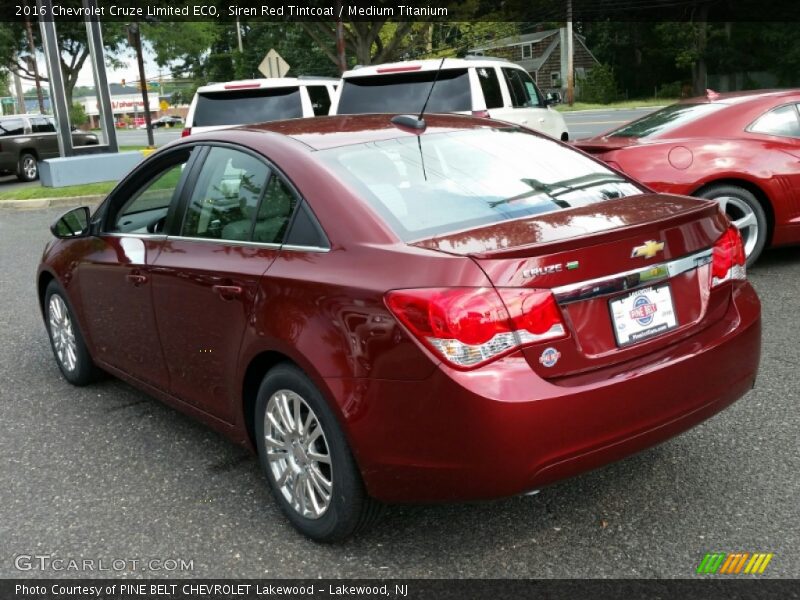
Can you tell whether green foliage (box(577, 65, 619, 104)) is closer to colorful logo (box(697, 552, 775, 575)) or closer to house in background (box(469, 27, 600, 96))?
house in background (box(469, 27, 600, 96))

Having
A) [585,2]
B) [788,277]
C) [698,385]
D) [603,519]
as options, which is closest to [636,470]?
[603,519]

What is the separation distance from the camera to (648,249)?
9.31 ft

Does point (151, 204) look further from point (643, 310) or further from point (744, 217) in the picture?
point (744, 217)

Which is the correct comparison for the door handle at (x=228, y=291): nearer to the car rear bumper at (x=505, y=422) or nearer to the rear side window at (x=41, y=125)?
the car rear bumper at (x=505, y=422)

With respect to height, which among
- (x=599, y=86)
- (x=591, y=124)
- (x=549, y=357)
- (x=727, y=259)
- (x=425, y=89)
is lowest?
(x=591, y=124)

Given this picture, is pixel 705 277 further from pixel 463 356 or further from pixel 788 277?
pixel 788 277

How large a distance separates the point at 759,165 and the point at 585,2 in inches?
2263

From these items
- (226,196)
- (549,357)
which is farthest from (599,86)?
(549,357)

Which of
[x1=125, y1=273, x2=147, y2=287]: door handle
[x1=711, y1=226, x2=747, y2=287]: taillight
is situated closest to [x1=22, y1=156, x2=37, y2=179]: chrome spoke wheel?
[x1=125, y1=273, x2=147, y2=287]: door handle

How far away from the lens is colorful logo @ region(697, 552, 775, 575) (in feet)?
9.21

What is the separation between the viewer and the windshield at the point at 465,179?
10.0 ft

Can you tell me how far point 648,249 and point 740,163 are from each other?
4.44 meters

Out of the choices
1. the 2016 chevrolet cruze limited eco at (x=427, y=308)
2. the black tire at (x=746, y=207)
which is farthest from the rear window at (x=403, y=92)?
the 2016 chevrolet cruze limited eco at (x=427, y=308)

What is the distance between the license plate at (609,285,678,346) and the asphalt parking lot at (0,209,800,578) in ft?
2.55
